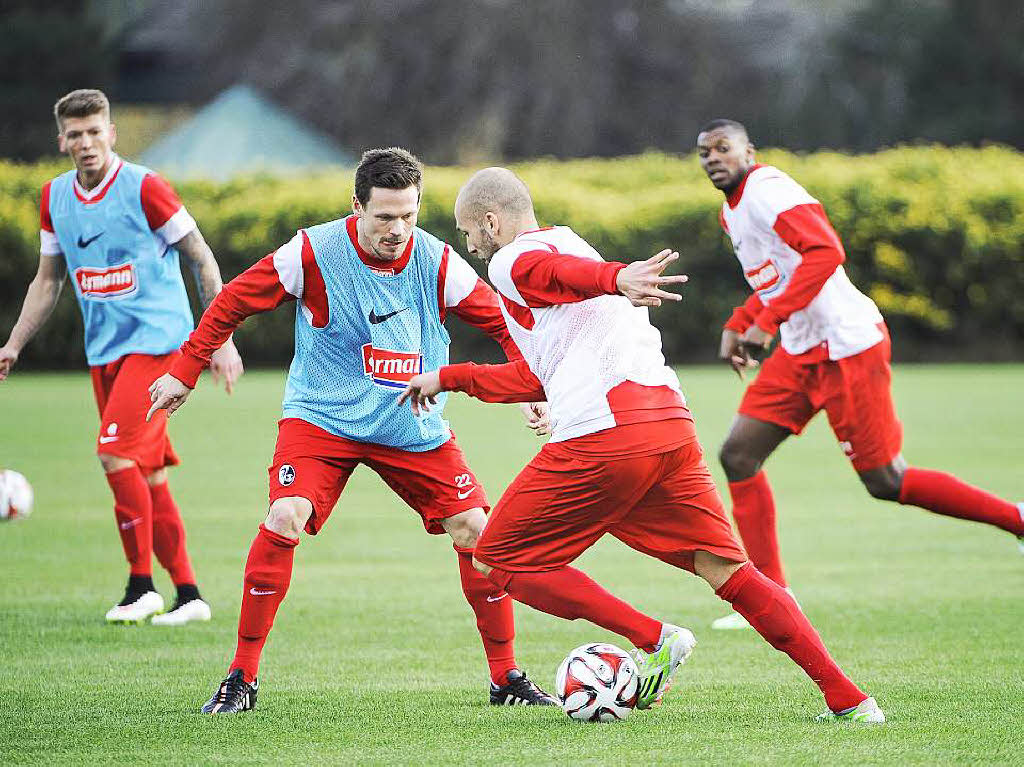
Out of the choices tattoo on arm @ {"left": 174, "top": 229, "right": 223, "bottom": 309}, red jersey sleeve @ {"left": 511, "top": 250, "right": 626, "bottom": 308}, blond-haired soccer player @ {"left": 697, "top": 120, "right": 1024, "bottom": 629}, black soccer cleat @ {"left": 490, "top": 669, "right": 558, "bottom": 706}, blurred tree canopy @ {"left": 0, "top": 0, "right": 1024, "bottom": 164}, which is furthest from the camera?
blurred tree canopy @ {"left": 0, "top": 0, "right": 1024, "bottom": 164}

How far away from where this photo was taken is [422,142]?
136ft

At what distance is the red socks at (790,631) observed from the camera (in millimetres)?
5113

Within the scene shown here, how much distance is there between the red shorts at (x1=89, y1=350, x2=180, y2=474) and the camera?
7.49 meters

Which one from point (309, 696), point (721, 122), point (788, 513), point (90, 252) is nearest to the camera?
point (309, 696)

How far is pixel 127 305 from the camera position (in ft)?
25.2

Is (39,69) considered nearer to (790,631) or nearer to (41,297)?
(41,297)

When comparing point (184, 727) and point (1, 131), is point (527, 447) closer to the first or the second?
point (184, 727)

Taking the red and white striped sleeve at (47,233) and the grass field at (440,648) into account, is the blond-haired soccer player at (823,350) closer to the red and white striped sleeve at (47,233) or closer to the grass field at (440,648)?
the grass field at (440,648)

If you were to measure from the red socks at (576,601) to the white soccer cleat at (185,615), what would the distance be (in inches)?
105

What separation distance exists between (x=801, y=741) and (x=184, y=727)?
2127mm

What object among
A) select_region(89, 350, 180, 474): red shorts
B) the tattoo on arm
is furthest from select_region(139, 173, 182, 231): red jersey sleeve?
select_region(89, 350, 180, 474): red shorts

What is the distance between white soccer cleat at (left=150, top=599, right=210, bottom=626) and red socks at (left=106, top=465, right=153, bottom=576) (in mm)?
240

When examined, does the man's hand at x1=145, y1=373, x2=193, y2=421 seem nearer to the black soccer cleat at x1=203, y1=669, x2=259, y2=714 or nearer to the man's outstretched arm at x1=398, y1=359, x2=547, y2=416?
the man's outstretched arm at x1=398, y1=359, x2=547, y2=416

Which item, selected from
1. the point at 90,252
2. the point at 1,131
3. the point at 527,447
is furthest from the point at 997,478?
the point at 1,131
